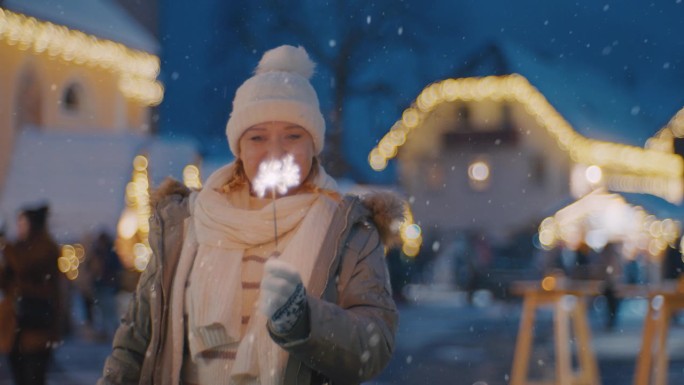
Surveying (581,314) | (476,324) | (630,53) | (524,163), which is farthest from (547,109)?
(581,314)

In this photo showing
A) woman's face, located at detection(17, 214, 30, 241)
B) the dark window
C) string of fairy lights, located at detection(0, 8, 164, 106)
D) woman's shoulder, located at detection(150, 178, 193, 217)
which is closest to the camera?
woman's shoulder, located at detection(150, 178, 193, 217)

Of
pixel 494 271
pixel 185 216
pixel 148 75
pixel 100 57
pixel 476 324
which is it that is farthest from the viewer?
pixel 148 75

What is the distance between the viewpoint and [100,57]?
104 ft

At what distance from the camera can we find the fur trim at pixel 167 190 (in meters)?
3.23

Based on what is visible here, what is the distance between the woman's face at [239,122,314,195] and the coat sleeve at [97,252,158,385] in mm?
399

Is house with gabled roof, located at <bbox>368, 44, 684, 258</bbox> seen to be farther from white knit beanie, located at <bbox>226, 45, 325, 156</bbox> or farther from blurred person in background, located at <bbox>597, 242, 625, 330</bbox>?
white knit beanie, located at <bbox>226, 45, 325, 156</bbox>

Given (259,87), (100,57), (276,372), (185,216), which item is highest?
(100,57)

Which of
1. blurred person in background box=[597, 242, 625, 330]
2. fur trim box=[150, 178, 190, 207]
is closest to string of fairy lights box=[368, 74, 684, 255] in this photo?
blurred person in background box=[597, 242, 625, 330]

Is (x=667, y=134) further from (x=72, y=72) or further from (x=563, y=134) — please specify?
(x=72, y=72)

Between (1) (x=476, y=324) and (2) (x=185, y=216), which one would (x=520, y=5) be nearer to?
(1) (x=476, y=324)

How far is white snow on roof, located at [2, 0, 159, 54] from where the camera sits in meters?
28.6

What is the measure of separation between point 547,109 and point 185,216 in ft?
128

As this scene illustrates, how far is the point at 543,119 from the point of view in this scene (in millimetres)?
41344

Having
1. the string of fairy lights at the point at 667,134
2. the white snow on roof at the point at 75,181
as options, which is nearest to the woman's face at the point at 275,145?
the white snow on roof at the point at 75,181
